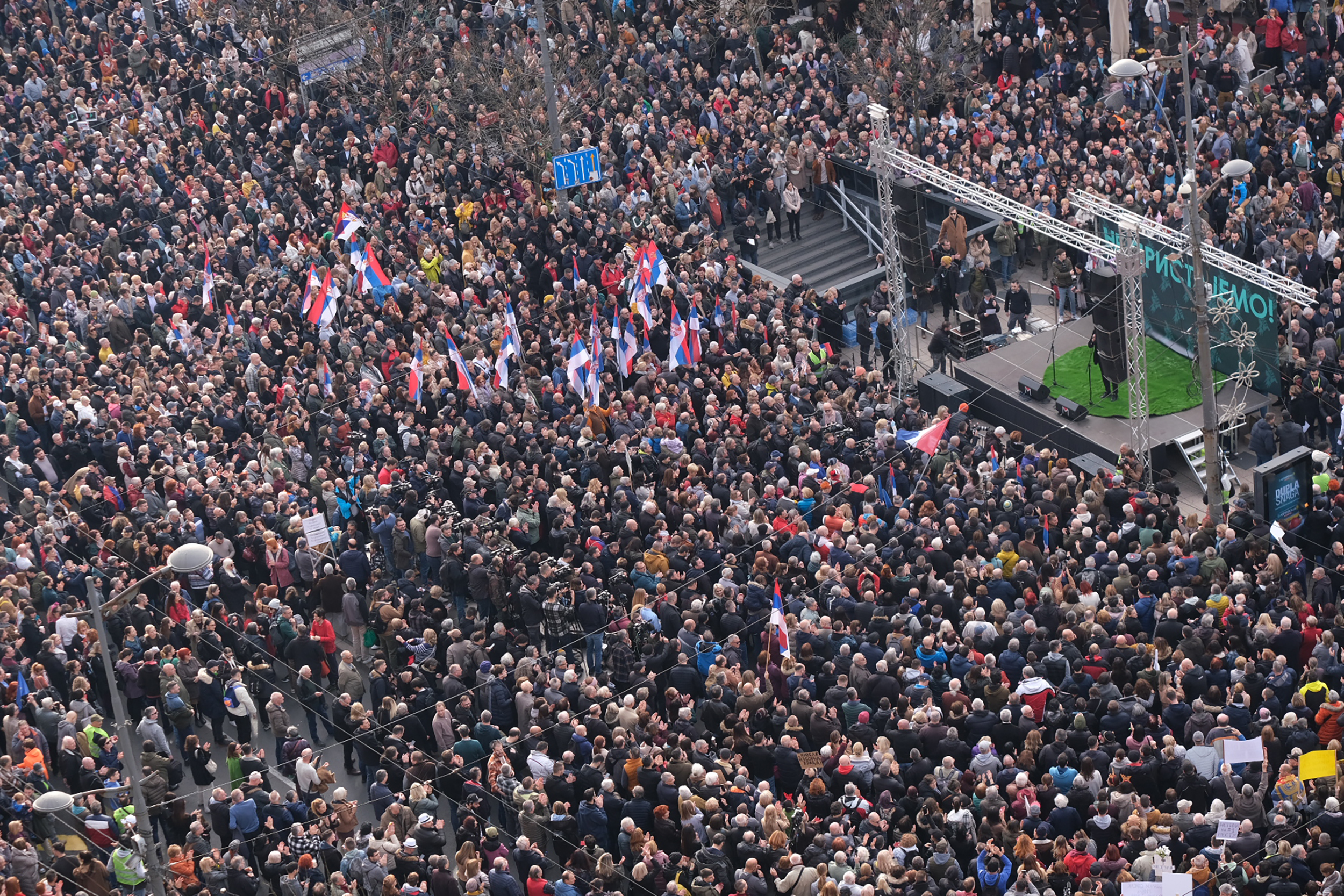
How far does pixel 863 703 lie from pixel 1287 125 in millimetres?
18932

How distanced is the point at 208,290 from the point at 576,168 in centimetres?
744

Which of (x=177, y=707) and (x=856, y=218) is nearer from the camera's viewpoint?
(x=177, y=707)

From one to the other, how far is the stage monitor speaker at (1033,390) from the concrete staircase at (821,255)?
6099 millimetres

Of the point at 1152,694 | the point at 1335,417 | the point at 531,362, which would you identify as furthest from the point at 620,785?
the point at 1335,417

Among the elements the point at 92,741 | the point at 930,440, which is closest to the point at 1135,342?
the point at 930,440

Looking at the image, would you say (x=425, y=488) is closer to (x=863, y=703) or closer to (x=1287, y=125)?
(x=863, y=703)

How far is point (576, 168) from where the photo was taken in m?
41.5

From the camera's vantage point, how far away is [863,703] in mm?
27156

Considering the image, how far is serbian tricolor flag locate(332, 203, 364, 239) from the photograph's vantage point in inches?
1554

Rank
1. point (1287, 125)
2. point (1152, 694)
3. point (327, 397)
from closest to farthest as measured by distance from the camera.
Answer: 1. point (1152, 694)
2. point (327, 397)
3. point (1287, 125)

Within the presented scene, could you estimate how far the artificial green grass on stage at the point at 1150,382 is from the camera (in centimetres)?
3641

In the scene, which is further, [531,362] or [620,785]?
[531,362]

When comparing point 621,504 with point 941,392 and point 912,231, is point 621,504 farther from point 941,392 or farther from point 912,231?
point 912,231

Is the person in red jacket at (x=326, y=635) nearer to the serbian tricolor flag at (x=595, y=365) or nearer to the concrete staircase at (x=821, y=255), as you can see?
the serbian tricolor flag at (x=595, y=365)
